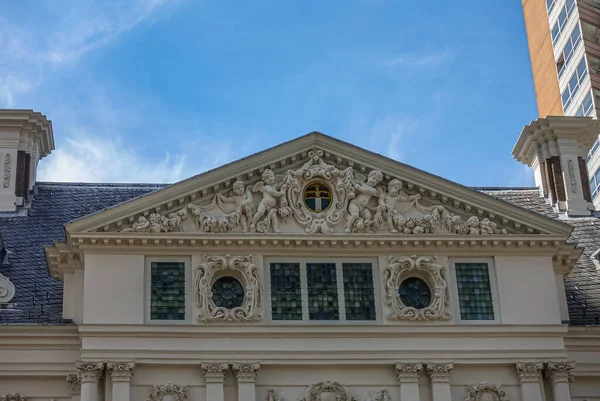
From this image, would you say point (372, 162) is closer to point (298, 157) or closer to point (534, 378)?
point (298, 157)

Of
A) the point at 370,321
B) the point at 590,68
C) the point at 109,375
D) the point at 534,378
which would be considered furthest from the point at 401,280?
the point at 590,68

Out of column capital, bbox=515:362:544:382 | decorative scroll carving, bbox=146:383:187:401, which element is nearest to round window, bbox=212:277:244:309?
decorative scroll carving, bbox=146:383:187:401

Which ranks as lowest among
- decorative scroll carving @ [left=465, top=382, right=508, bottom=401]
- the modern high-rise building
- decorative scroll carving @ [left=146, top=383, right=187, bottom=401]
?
decorative scroll carving @ [left=465, top=382, right=508, bottom=401]

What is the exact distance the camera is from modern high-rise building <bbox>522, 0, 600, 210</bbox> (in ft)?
270

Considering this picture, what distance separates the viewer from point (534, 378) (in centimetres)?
4516

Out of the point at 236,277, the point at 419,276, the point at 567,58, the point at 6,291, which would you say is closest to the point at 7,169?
the point at 6,291

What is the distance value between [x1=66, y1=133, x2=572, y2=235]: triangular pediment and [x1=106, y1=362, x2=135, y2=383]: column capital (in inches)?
193

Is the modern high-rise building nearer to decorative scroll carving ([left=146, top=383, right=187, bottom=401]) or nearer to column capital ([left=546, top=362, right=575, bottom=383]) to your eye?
column capital ([left=546, top=362, right=575, bottom=383])

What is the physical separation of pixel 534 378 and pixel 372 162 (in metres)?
9.67

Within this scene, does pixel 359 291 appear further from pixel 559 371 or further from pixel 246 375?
pixel 559 371

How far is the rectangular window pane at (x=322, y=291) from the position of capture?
149ft

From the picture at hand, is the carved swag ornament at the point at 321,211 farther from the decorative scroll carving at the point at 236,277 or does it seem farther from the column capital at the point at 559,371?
the column capital at the point at 559,371

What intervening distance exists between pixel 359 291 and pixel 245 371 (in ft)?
16.7

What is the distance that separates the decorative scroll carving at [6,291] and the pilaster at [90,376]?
4910mm
